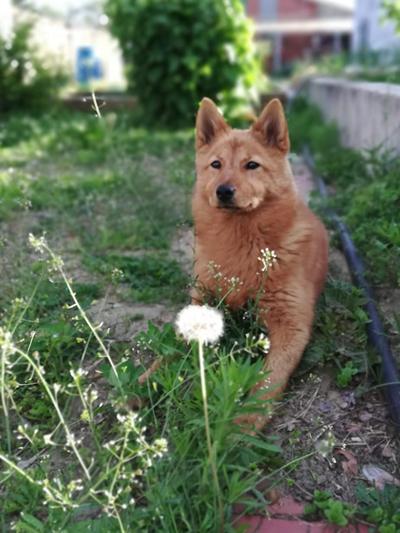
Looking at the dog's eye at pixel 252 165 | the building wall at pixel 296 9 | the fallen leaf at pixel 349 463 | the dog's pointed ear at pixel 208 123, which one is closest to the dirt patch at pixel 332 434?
the fallen leaf at pixel 349 463

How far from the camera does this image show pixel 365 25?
2339 cm

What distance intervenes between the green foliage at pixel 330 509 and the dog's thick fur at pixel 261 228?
684 mm

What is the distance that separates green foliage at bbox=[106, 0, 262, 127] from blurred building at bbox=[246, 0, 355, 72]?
1051 inches

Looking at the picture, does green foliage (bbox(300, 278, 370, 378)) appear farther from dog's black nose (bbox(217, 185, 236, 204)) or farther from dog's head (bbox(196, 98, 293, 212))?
dog's black nose (bbox(217, 185, 236, 204))

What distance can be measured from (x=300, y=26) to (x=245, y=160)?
1408 inches

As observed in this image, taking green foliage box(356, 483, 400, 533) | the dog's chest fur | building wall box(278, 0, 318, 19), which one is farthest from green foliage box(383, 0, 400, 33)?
building wall box(278, 0, 318, 19)

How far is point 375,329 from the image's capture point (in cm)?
315

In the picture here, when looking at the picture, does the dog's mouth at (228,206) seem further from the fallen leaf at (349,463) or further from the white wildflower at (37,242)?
the fallen leaf at (349,463)

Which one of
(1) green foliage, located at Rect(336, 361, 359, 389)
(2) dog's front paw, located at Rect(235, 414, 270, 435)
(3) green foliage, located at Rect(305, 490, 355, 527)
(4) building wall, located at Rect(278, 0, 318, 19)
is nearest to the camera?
(3) green foliage, located at Rect(305, 490, 355, 527)

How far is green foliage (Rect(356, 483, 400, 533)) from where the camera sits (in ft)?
6.73

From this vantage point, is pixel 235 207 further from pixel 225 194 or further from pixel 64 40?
pixel 64 40

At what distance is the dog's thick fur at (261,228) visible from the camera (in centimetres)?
298

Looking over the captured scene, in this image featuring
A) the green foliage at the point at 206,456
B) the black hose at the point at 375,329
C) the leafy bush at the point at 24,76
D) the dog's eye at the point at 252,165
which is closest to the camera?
the green foliage at the point at 206,456

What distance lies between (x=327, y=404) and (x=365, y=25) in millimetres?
23587
